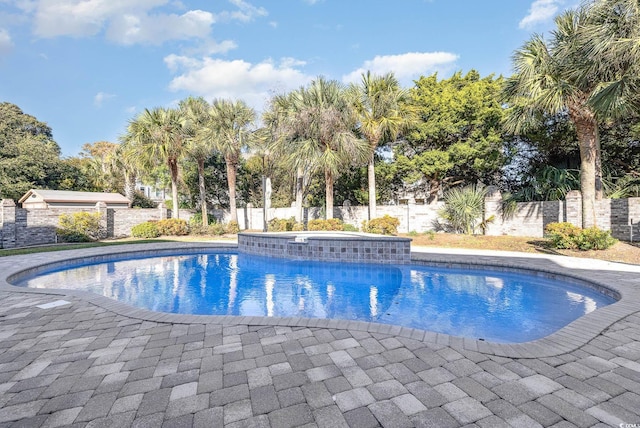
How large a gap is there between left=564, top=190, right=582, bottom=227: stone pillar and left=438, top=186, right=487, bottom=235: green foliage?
9.60ft

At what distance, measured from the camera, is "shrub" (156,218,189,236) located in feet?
53.4

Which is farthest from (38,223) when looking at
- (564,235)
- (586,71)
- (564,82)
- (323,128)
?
(586,71)

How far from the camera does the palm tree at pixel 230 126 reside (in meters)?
16.0

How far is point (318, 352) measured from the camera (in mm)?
2902

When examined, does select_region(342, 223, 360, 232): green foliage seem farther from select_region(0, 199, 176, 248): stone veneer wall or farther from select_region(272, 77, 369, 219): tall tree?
select_region(0, 199, 176, 248): stone veneer wall

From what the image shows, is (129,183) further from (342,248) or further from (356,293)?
(356,293)

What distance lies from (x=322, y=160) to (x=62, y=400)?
12.6 meters

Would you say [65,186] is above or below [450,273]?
above

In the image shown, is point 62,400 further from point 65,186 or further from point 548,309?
point 65,186

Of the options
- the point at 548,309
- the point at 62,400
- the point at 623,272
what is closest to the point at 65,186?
the point at 62,400

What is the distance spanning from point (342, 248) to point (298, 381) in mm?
7104

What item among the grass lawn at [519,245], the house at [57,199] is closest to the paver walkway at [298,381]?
the grass lawn at [519,245]

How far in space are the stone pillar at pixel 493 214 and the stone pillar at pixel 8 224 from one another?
1962 centimetres

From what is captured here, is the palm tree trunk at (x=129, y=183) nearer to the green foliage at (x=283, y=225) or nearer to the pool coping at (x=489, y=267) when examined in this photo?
the green foliage at (x=283, y=225)
